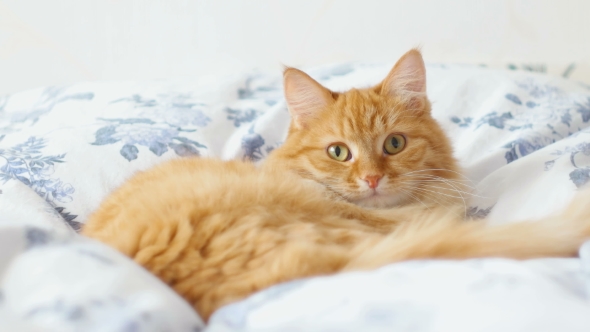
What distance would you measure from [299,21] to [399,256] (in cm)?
181

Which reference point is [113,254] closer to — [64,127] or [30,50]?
[64,127]

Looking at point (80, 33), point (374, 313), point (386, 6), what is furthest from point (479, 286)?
point (80, 33)

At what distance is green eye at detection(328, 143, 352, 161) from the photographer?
129 cm

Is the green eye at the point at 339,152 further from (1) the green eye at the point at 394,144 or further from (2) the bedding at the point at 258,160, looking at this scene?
(2) the bedding at the point at 258,160

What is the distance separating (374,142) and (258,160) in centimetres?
53

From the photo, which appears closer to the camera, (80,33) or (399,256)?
(399,256)

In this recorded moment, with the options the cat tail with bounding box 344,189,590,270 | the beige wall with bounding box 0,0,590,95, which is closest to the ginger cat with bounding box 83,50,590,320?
the cat tail with bounding box 344,189,590,270

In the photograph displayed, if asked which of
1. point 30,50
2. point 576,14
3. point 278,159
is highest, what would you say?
point 576,14

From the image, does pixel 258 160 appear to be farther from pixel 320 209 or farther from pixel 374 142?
pixel 320 209

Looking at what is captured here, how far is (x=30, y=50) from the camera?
250 cm

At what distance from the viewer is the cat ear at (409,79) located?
4.33 ft

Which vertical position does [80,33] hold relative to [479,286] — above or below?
above

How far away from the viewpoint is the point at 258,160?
1679 millimetres

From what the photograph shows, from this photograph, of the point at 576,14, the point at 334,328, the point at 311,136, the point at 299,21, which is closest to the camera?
the point at 334,328
